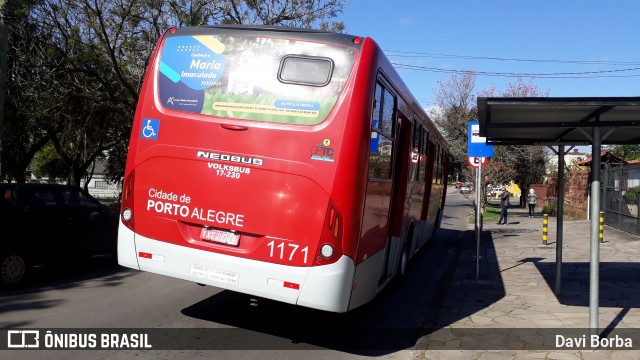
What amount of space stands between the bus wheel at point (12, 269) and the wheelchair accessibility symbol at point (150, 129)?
12.5 feet

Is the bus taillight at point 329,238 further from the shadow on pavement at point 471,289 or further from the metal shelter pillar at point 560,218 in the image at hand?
the metal shelter pillar at point 560,218

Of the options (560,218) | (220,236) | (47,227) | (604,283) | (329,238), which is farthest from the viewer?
(604,283)

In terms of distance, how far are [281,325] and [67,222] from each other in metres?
4.82

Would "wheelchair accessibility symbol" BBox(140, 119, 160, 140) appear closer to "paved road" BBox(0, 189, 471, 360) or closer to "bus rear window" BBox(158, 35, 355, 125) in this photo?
"bus rear window" BBox(158, 35, 355, 125)

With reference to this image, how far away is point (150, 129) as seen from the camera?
6023mm

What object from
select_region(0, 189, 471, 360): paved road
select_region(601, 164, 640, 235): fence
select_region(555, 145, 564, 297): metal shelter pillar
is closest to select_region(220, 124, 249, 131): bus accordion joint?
select_region(0, 189, 471, 360): paved road

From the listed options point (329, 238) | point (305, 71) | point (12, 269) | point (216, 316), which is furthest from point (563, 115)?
point (12, 269)

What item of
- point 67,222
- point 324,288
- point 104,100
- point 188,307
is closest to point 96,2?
point 104,100

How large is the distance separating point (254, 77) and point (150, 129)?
1316 mm

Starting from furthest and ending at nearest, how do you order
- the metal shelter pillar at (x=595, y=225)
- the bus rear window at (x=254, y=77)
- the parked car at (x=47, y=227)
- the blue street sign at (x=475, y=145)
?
the blue street sign at (x=475, y=145) < the parked car at (x=47, y=227) < the metal shelter pillar at (x=595, y=225) < the bus rear window at (x=254, y=77)

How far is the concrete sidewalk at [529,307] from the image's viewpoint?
6.08 m

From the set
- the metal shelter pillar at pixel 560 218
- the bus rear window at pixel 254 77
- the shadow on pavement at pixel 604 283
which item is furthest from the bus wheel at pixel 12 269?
the metal shelter pillar at pixel 560 218

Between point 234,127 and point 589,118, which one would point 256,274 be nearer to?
point 234,127

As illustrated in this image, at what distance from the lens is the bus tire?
321 inches
